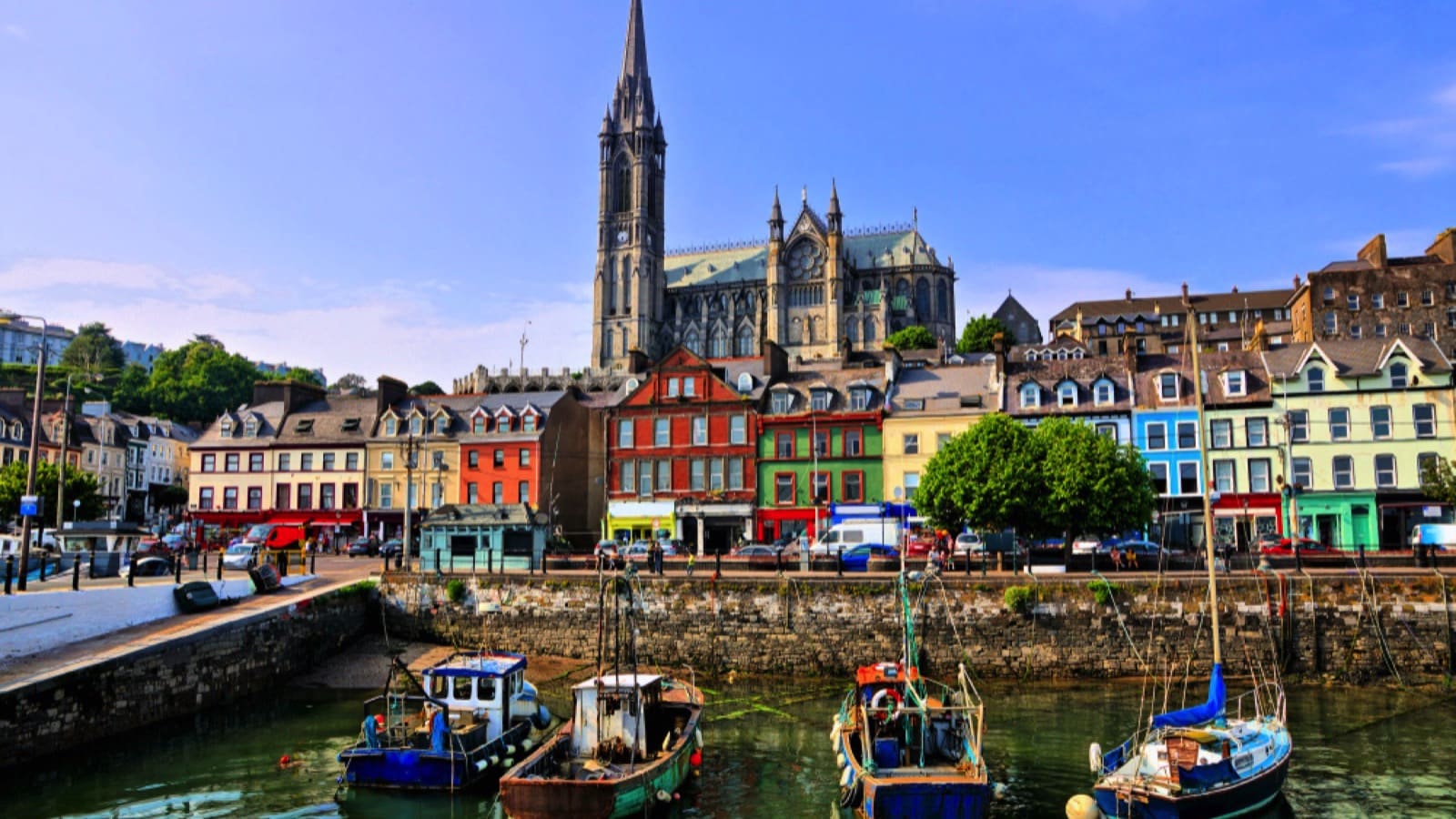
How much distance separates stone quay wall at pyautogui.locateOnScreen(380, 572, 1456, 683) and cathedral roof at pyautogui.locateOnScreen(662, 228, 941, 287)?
115470 mm

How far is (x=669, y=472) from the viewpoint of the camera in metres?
59.8

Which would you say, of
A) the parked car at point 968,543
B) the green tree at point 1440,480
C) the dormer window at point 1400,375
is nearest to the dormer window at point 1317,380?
the dormer window at point 1400,375

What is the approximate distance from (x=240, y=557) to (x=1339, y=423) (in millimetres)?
51383

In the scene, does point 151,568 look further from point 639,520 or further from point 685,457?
Answer: point 685,457

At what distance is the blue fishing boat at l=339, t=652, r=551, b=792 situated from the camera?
21.3 metres

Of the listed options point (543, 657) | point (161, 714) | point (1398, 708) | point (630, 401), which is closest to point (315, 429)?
point (630, 401)

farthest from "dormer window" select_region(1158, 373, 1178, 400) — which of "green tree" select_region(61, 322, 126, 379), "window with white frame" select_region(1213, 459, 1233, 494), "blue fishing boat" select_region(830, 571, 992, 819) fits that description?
"green tree" select_region(61, 322, 126, 379)

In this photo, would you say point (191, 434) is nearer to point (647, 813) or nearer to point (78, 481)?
point (78, 481)

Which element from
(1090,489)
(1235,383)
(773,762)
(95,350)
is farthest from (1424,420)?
(95,350)

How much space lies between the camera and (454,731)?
881 inches

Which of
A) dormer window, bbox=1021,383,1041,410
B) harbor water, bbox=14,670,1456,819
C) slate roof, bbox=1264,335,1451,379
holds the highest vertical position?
slate roof, bbox=1264,335,1451,379

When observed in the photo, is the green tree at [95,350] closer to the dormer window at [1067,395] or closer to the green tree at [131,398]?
the green tree at [131,398]

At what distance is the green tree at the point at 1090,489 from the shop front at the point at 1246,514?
1266 cm

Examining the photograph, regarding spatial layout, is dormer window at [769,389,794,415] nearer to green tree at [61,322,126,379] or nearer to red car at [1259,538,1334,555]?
red car at [1259,538,1334,555]
